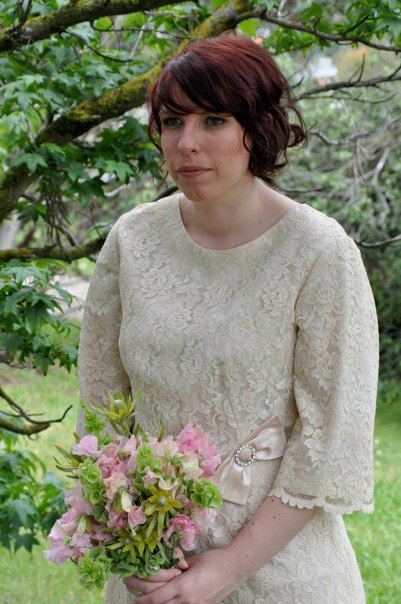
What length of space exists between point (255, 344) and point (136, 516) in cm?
43

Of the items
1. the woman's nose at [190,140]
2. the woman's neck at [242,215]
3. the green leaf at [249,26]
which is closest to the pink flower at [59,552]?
the woman's neck at [242,215]

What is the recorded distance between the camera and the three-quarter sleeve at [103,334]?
2170 mm

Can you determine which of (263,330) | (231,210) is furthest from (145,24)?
(263,330)

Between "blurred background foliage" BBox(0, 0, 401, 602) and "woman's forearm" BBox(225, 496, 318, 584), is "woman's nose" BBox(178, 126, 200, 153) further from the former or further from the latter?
"blurred background foliage" BBox(0, 0, 401, 602)

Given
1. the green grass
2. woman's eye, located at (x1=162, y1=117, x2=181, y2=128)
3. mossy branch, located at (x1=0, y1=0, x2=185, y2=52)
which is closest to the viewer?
woman's eye, located at (x1=162, y1=117, x2=181, y2=128)

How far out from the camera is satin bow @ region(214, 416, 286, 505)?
194cm

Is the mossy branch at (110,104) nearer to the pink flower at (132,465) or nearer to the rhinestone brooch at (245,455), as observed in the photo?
the rhinestone brooch at (245,455)

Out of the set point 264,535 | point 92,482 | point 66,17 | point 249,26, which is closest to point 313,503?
point 264,535

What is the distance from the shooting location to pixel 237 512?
1956 mm

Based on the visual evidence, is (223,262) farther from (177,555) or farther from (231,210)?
(177,555)

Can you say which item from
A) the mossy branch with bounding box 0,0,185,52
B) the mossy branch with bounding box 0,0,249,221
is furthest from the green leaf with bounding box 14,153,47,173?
the mossy branch with bounding box 0,0,185,52

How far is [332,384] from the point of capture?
6.16ft

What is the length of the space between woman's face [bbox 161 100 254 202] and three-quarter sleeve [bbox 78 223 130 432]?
1.05ft

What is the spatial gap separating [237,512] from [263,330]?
1.23 ft
